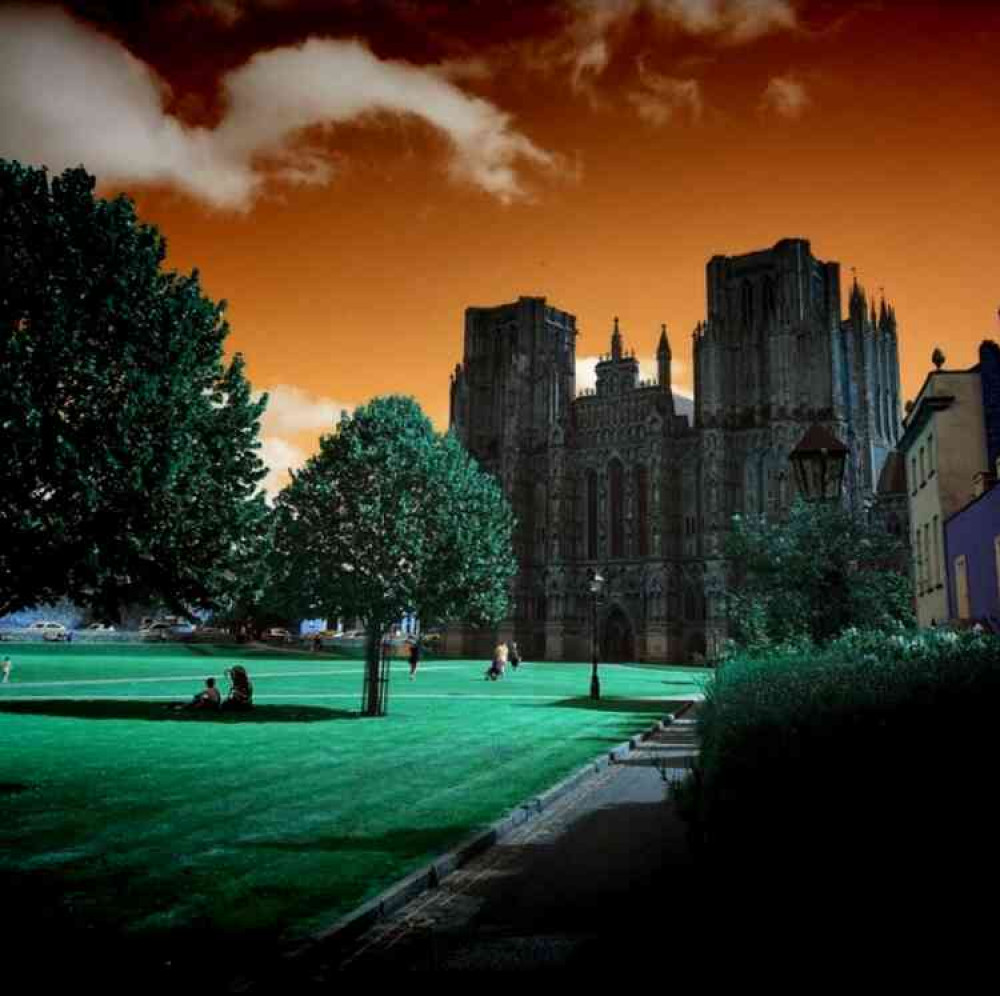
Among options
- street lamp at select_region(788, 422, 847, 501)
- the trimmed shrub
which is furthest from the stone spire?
the trimmed shrub

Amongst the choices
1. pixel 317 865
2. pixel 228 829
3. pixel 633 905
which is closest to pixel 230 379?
pixel 228 829

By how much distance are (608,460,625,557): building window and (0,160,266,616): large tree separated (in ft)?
215

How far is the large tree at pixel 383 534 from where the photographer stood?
23.0 meters

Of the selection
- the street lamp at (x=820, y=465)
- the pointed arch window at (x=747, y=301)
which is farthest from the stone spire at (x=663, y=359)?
the street lamp at (x=820, y=465)

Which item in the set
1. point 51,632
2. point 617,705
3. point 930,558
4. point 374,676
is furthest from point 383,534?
point 51,632

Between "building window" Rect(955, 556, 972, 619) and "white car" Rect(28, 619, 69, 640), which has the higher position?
"building window" Rect(955, 556, 972, 619)

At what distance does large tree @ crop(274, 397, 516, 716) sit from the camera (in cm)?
2303

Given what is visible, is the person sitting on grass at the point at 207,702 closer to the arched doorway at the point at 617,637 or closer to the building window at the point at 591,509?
the arched doorway at the point at 617,637

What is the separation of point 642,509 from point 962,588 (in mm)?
52683

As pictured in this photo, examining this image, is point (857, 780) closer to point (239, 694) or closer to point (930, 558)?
point (239, 694)

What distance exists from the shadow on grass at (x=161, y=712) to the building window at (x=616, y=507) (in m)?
56.0

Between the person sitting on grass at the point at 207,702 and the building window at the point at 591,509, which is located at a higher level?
the building window at the point at 591,509

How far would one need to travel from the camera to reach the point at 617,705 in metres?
26.8

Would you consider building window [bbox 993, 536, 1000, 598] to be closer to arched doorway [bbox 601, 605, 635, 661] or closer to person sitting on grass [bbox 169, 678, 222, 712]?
person sitting on grass [bbox 169, 678, 222, 712]
